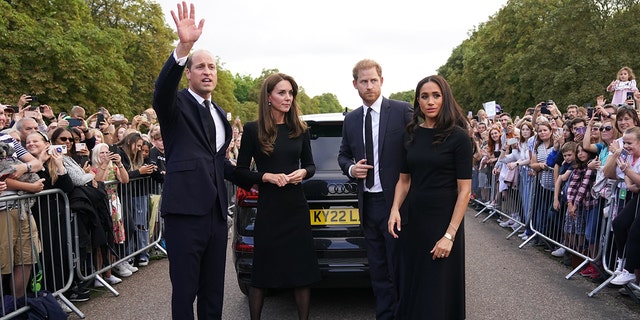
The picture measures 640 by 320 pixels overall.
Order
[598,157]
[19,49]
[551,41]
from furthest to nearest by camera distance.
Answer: [551,41]
[19,49]
[598,157]

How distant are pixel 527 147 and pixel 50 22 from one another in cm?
2640

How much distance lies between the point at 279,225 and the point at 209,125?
3.23 feet

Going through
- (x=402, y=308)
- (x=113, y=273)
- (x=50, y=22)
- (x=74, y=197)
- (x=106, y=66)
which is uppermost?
(x=50, y=22)

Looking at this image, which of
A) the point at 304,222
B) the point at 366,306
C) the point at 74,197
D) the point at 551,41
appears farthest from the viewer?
the point at 551,41

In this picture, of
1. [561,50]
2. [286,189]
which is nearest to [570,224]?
[286,189]

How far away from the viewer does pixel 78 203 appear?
5.88 m

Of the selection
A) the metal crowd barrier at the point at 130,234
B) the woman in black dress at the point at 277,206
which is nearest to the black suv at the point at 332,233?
the woman in black dress at the point at 277,206

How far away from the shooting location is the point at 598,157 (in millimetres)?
6973

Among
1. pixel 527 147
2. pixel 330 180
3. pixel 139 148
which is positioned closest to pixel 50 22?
pixel 139 148

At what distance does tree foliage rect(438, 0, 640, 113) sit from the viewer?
33219 mm

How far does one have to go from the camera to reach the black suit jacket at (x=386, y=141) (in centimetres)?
417

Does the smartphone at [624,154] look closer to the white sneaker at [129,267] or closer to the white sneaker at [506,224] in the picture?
the white sneaker at [506,224]

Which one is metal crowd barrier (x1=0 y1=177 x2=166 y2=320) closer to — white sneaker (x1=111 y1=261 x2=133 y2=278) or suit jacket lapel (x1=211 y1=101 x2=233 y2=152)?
white sneaker (x1=111 y1=261 x2=133 y2=278)

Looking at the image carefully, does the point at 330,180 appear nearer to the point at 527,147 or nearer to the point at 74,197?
the point at 74,197
